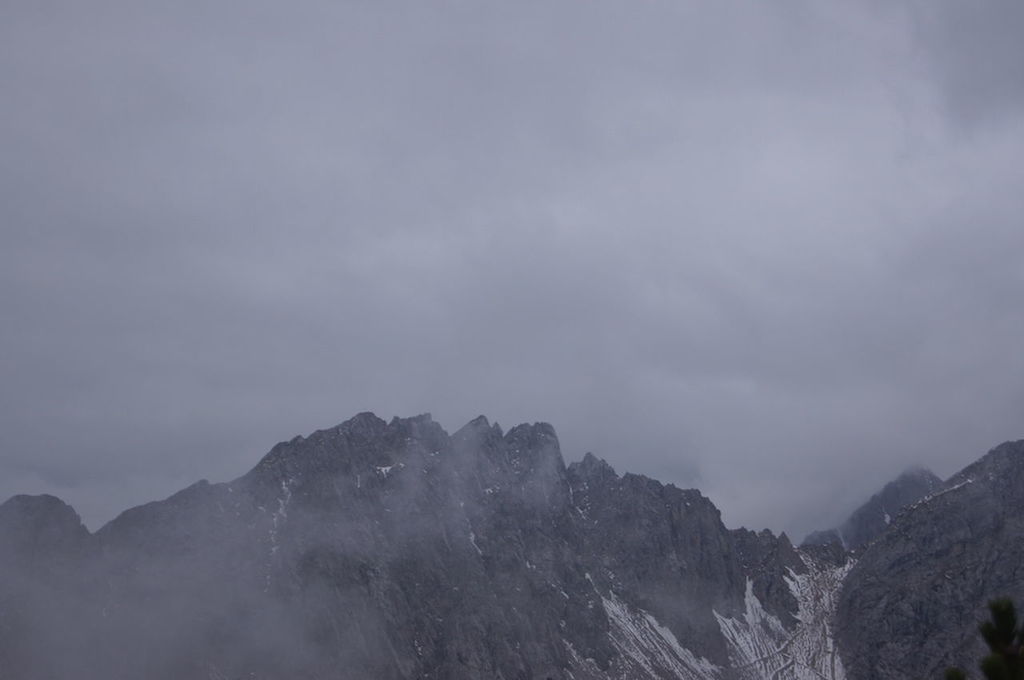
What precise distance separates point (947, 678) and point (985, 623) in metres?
2.80

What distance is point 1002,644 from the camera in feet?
123

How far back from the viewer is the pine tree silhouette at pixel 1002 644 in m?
36.2

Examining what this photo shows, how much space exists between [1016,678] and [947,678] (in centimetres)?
213

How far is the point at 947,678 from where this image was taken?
3731cm

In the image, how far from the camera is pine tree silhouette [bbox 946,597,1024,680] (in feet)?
119

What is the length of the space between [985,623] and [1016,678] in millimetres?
2501

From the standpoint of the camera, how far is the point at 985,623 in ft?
127
